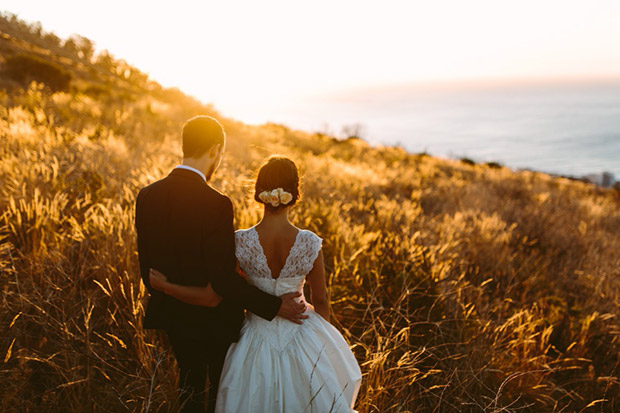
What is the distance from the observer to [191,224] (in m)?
1.68

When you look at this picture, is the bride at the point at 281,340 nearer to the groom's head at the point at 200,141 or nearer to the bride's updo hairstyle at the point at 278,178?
the bride's updo hairstyle at the point at 278,178

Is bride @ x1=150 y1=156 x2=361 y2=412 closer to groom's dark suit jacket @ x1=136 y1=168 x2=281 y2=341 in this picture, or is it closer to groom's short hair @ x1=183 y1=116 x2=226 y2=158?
groom's dark suit jacket @ x1=136 y1=168 x2=281 y2=341

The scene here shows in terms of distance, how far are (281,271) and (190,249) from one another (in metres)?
0.53

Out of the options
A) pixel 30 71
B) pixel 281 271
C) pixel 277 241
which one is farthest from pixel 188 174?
pixel 30 71

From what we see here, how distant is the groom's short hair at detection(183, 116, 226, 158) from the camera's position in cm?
175

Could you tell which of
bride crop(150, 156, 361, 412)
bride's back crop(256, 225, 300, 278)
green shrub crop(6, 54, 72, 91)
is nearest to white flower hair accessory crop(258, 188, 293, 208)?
bride crop(150, 156, 361, 412)

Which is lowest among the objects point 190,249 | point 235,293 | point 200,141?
point 235,293

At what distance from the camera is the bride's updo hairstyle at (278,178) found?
1.90 metres

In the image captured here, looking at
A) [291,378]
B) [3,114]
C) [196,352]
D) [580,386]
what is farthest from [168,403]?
[3,114]

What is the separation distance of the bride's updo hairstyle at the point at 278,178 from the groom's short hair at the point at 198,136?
1.12ft

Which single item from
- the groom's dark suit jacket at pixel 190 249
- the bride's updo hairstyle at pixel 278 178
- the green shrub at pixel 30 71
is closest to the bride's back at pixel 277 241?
the bride's updo hairstyle at pixel 278 178

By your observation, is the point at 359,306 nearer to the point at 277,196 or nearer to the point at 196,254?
the point at 277,196

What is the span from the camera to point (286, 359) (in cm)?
191

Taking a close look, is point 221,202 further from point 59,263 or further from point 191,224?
point 59,263
